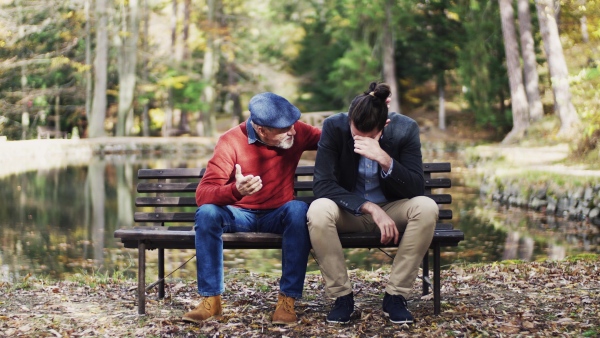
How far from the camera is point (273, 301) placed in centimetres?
492

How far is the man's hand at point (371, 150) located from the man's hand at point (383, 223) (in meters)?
0.24

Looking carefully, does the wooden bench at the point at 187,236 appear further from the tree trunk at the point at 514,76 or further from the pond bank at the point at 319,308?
the tree trunk at the point at 514,76

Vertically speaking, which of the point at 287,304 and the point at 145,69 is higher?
the point at 145,69

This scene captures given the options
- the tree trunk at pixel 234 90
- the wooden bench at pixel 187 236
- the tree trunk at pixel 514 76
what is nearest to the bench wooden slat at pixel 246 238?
the wooden bench at pixel 187 236

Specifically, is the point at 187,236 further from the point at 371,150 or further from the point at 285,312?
the point at 371,150

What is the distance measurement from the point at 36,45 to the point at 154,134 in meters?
7.15

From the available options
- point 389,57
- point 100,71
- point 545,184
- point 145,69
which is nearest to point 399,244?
point 545,184

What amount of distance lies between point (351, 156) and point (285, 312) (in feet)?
3.03

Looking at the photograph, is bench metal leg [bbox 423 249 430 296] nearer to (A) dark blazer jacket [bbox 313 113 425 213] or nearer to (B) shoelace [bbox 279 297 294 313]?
(A) dark blazer jacket [bbox 313 113 425 213]

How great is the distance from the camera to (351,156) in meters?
4.43

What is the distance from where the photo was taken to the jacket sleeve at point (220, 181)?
14.1 ft

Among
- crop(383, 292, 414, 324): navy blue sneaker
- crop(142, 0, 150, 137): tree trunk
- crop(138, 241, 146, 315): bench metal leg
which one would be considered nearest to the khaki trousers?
crop(383, 292, 414, 324): navy blue sneaker

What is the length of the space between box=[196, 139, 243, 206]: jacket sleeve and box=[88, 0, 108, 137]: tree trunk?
88.4 feet

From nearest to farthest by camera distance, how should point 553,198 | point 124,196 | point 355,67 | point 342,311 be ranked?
point 342,311
point 553,198
point 124,196
point 355,67
